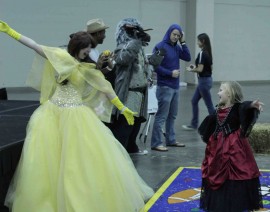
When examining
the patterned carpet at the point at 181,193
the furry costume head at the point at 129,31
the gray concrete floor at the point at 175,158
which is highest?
the furry costume head at the point at 129,31

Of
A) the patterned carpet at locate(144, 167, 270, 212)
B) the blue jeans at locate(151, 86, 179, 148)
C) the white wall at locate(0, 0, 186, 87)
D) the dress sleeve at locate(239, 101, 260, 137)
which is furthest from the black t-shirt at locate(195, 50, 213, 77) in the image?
the white wall at locate(0, 0, 186, 87)

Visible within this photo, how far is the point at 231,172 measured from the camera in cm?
433

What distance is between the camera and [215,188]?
438cm

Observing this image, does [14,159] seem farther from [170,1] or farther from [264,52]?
[264,52]

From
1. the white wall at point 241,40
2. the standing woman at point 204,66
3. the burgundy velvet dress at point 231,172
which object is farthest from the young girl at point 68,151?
the white wall at point 241,40

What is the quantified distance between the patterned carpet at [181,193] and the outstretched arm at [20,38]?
6.09 feet

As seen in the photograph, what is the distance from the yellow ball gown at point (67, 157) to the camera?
3900mm

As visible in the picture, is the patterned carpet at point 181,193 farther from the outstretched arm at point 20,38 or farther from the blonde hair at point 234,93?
the outstretched arm at point 20,38

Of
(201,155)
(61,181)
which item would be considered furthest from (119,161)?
(201,155)

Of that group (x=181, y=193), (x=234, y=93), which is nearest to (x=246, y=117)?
(x=234, y=93)

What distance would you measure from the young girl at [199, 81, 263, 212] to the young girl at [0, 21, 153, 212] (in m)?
0.69

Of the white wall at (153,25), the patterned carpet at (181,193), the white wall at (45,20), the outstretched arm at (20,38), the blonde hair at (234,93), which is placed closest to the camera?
the outstretched arm at (20,38)

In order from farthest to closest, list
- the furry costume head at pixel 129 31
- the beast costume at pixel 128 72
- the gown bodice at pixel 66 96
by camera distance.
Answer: the furry costume head at pixel 129 31
the beast costume at pixel 128 72
the gown bodice at pixel 66 96

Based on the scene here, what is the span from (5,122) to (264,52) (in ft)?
57.9
